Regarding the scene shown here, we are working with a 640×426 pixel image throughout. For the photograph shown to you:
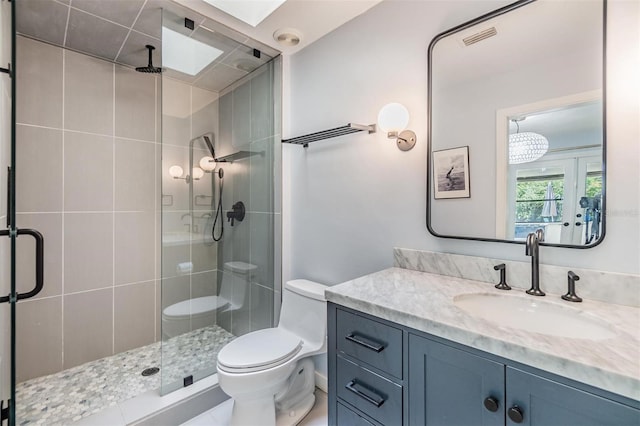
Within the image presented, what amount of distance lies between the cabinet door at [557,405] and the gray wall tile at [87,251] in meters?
2.72

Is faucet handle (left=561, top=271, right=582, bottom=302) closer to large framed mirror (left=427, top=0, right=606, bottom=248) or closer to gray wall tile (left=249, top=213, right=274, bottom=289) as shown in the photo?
large framed mirror (left=427, top=0, right=606, bottom=248)

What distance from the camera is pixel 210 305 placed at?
2.27 m

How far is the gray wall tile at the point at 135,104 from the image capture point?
2.40 metres

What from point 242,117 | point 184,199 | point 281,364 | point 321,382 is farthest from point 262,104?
point 321,382

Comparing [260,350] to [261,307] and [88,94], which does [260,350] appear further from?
[88,94]

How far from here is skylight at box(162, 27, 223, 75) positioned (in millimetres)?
1886

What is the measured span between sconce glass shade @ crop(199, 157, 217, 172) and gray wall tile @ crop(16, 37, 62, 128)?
1.07 meters

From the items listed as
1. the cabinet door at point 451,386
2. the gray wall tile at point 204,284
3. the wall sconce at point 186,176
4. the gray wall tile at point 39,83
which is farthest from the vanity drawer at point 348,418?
the gray wall tile at point 39,83

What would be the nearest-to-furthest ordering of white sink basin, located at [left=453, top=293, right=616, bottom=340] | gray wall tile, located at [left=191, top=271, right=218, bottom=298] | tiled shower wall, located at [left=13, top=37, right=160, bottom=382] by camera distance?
1. white sink basin, located at [left=453, top=293, right=616, bottom=340]
2. tiled shower wall, located at [left=13, top=37, right=160, bottom=382]
3. gray wall tile, located at [left=191, top=271, right=218, bottom=298]

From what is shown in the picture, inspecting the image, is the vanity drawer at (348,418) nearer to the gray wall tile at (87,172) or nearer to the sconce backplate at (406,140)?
the sconce backplate at (406,140)

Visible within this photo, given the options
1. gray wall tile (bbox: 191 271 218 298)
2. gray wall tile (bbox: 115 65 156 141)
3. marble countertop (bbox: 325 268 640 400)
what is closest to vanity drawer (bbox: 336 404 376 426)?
marble countertop (bbox: 325 268 640 400)

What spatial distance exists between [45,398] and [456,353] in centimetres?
248

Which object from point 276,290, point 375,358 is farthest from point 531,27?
point 276,290

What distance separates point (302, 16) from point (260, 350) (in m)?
1.99
